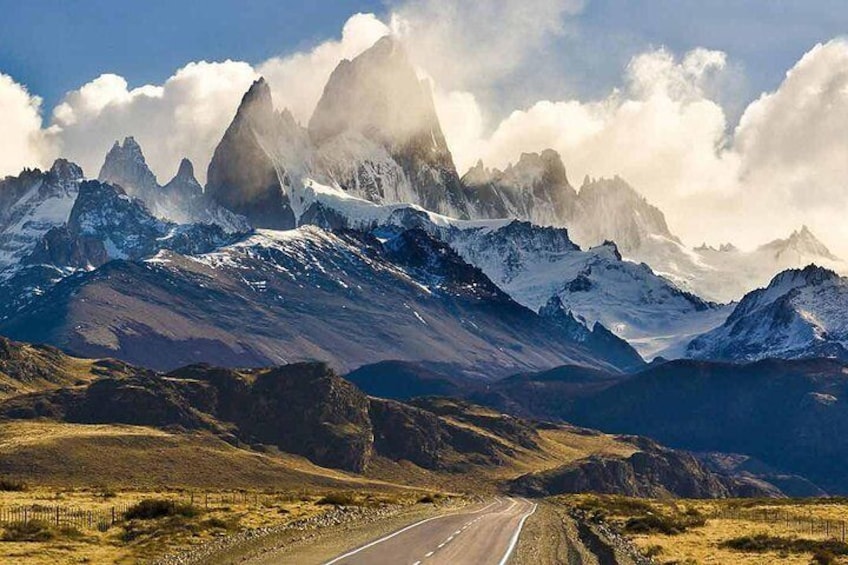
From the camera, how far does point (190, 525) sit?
8219 centimetres

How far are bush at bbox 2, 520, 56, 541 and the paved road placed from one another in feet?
59.2

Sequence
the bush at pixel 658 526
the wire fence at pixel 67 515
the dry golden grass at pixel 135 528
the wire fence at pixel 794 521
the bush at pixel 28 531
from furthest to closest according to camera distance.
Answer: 1. the bush at pixel 658 526
2. the wire fence at pixel 794 521
3. the wire fence at pixel 67 515
4. the bush at pixel 28 531
5. the dry golden grass at pixel 135 528

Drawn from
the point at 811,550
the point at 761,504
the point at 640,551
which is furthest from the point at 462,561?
the point at 761,504

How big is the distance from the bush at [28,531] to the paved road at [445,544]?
18.0m

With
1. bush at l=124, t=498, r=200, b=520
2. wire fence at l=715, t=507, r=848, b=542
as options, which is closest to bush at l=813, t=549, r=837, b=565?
wire fence at l=715, t=507, r=848, b=542

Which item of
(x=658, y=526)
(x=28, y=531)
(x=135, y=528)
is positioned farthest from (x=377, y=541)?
(x=658, y=526)

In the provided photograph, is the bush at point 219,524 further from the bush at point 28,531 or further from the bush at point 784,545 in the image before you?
the bush at point 784,545

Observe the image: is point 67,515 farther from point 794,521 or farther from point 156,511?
point 794,521

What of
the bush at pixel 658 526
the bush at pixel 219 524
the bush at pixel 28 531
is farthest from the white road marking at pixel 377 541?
the bush at pixel 28 531

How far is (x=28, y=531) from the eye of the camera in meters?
73.3

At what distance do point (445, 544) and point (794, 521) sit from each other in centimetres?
4622

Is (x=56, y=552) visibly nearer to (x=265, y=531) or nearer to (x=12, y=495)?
(x=265, y=531)

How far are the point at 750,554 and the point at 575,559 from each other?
1312 cm

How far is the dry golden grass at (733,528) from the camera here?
254 ft
